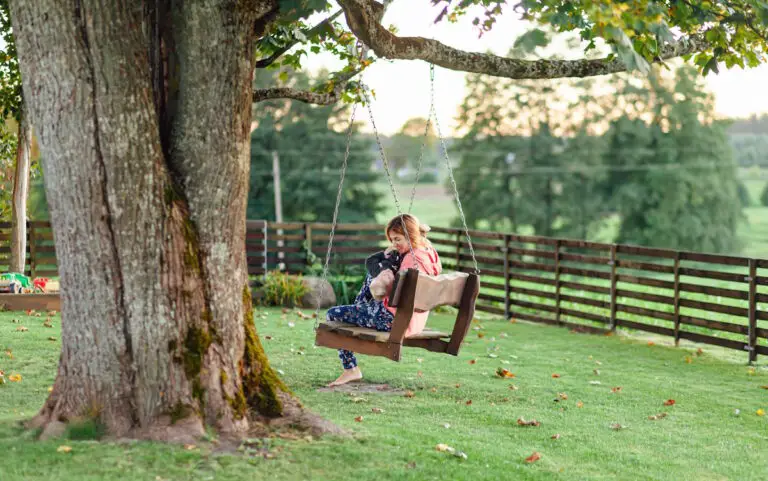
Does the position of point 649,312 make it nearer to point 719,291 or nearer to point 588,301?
point 588,301

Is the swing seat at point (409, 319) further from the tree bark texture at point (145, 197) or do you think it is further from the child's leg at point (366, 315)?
the tree bark texture at point (145, 197)

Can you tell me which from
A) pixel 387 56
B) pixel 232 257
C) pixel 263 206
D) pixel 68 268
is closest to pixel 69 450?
pixel 68 268

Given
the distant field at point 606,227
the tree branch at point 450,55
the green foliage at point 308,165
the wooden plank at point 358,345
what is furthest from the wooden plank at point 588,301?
the distant field at point 606,227

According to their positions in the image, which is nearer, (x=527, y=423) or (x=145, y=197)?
(x=145, y=197)

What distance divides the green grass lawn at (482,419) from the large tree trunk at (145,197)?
0.34 metres

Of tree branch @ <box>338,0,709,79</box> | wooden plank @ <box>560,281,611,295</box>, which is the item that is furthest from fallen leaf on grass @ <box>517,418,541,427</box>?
wooden plank @ <box>560,281,611,295</box>

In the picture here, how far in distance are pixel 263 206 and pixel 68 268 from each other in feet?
103

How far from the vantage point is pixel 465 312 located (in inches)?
272

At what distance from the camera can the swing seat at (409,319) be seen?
637 cm

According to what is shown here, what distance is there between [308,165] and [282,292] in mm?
22776

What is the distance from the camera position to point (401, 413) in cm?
684

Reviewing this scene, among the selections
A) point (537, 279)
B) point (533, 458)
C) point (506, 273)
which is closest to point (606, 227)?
point (506, 273)

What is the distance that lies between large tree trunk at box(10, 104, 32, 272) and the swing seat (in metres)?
6.92

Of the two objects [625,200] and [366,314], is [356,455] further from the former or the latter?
[625,200]
